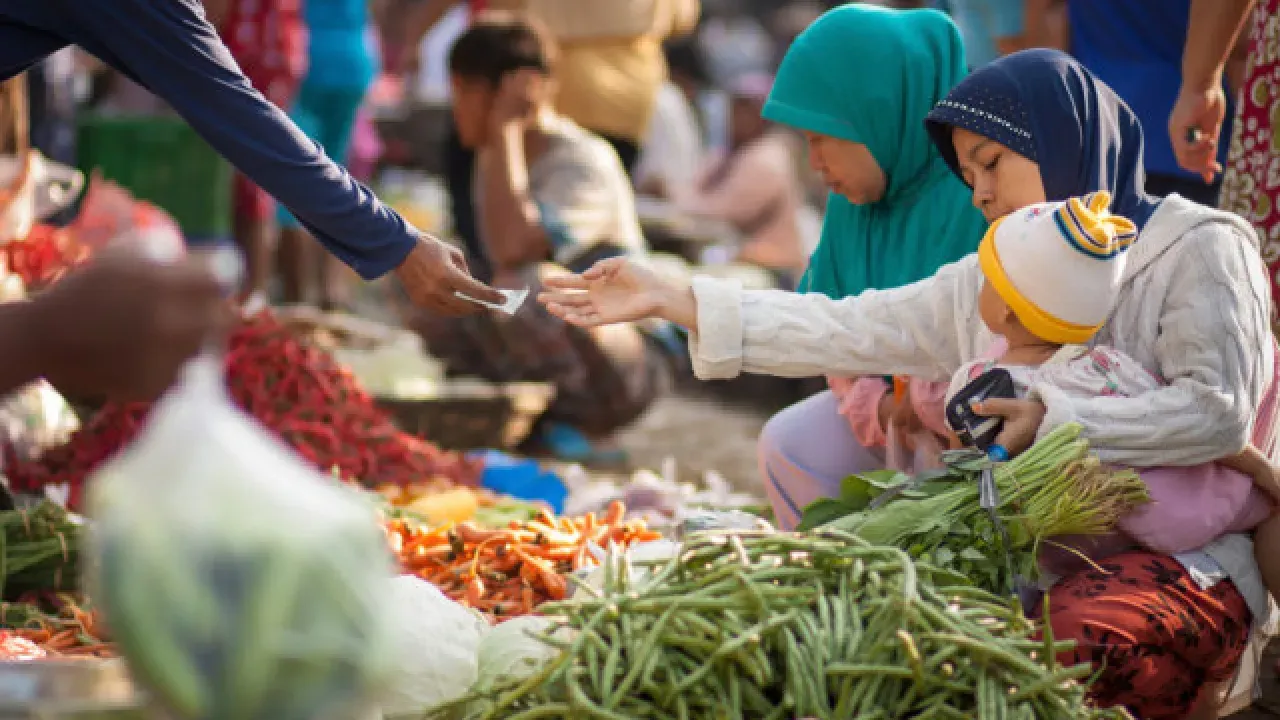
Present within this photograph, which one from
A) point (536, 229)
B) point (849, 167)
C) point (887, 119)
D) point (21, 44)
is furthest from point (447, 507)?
point (536, 229)

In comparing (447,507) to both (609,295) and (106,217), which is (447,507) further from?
(106,217)

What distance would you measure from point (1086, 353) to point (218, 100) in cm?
162

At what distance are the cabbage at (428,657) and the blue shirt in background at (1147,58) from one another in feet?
8.03

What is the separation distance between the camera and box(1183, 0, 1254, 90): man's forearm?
3520mm

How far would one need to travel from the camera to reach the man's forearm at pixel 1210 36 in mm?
3520

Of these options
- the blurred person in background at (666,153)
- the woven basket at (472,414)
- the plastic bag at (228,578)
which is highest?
the plastic bag at (228,578)

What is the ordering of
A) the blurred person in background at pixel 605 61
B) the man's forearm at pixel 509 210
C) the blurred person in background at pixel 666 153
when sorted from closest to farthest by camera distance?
the man's forearm at pixel 509 210, the blurred person in background at pixel 605 61, the blurred person in background at pixel 666 153

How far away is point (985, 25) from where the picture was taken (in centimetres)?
492

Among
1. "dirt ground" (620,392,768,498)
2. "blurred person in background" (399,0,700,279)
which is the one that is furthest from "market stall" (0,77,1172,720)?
"blurred person in background" (399,0,700,279)

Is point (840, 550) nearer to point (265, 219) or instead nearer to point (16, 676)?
point (16, 676)

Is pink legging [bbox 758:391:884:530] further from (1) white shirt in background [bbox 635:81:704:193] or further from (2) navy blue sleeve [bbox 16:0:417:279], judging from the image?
(1) white shirt in background [bbox 635:81:704:193]

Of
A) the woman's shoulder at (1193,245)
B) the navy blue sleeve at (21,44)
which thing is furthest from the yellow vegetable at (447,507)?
the woman's shoulder at (1193,245)

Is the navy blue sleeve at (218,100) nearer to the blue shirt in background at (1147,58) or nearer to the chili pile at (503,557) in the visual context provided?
the chili pile at (503,557)

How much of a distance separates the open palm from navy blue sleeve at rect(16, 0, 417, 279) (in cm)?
36
